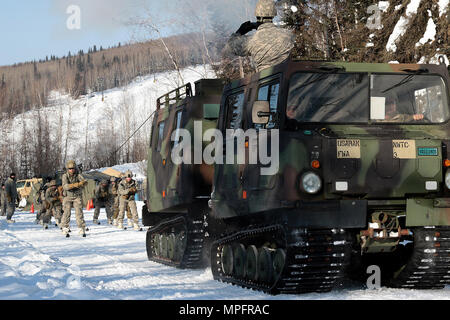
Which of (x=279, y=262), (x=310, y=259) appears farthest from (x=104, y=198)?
(x=310, y=259)

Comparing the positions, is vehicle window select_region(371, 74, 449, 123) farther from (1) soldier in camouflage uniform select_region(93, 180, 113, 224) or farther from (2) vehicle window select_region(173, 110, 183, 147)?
(1) soldier in camouflage uniform select_region(93, 180, 113, 224)

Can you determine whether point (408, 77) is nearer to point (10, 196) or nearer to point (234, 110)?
point (234, 110)

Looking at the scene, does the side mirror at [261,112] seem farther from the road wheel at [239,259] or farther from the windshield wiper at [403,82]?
the road wheel at [239,259]

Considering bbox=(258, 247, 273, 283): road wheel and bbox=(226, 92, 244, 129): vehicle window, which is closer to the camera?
bbox=(258, 247, 273, 283): road wheel

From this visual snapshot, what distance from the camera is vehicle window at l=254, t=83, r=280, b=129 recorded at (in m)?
8.50

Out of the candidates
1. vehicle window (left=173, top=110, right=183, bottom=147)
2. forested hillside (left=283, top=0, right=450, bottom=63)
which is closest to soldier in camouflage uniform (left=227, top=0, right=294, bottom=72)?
vehicle window (left=173, top=110, right=183, bottom=147)

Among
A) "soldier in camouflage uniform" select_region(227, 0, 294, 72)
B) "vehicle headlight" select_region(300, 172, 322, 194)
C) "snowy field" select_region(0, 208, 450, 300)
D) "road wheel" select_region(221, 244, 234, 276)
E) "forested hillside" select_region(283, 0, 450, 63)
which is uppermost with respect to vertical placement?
"forested hillside" select_region(283, 0, 450, 63)

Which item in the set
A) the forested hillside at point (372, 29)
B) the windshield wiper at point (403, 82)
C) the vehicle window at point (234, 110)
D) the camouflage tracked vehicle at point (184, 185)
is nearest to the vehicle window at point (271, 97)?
the vehicle window at point (234, 110)

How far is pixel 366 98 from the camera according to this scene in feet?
28.4

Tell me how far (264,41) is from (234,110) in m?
1.01

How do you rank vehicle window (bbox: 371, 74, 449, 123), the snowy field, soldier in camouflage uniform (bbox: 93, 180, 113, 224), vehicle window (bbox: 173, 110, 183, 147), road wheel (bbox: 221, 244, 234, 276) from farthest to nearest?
soldier in camouflage uniform (bbox: 93, 180, 113, 224)
vehicle window (bbox: 173, 110, 183, 147)
road wheel (bbox: 221, 244, 234, 276)
vehicle window (bbox: 371, 74, 449, 123)
the snowy field

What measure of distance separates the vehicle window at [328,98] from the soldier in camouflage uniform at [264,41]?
4.25ft

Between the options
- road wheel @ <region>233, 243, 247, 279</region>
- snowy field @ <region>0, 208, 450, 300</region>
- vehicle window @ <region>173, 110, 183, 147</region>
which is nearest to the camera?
snowy field @ <region>0, 208, 450, 300</region>

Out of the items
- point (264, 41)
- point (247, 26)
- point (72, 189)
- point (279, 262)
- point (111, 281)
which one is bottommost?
point (111, 281)
